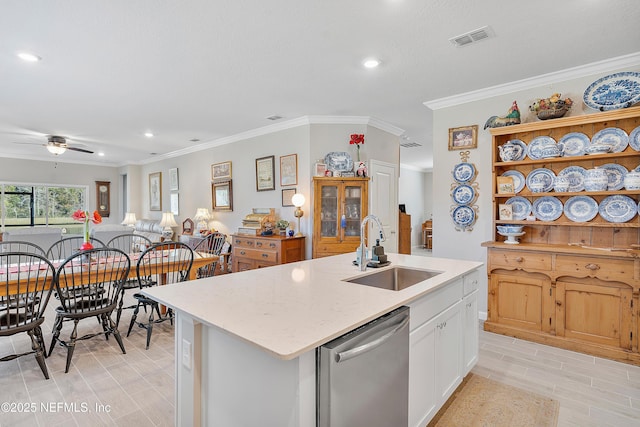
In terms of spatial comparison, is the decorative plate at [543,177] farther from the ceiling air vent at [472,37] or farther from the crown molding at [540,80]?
the ceiling air vent at [472,37]

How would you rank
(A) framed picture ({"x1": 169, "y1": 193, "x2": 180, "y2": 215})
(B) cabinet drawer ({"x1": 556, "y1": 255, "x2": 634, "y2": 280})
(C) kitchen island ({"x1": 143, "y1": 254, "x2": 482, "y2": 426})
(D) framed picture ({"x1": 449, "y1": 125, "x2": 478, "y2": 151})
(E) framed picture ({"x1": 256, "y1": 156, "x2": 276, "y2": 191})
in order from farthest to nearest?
(A) framed picture ({"x1": 169, "y1": 193, "x2": 180, "y2": 215}) < (E) framed picture ({"x1": 256, "y1": 156, "x2": 276, "y2": 191}) < (D) framed picture ({"x1": 449, "y1": 125, "x2": 478, "y2": 151}) < (B) cabinet drawer ({"x1": 556, "y1": 255, "x2": 634, "y2": 280}) < (C) kitchen island ({"x1": 143, "y1": 254, "x2": 482, "y2": 426})

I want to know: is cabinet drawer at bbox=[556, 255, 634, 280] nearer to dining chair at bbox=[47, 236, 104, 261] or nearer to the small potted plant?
the small potted plant

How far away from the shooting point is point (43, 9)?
7.27ft

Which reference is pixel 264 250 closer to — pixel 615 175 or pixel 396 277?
pixel 396 277

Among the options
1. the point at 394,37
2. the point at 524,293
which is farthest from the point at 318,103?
the point at 524,293

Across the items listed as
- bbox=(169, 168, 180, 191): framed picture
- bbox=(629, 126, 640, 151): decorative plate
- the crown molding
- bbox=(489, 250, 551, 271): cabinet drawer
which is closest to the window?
bbox=(169, 168, 180, 191): framed picture

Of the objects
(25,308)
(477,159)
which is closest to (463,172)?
(477,159)

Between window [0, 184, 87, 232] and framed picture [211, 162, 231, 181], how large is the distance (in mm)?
4985

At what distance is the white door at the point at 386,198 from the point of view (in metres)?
4.93

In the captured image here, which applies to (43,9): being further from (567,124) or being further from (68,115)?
(567,124)

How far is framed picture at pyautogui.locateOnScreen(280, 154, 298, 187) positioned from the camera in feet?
16.9

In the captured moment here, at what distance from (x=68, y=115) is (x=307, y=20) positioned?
169 inches

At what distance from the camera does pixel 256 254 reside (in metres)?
5.07

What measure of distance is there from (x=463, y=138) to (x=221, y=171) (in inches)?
177
